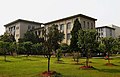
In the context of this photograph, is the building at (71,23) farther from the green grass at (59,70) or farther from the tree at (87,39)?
the tree at (87,39)

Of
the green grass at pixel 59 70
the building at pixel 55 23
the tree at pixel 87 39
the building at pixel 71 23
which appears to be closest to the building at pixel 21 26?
the building at pixel 55 23

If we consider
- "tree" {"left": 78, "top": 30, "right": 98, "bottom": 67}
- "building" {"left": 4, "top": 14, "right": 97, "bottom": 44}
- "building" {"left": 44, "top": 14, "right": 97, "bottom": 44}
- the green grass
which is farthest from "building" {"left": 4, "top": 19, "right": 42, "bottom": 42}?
"tree" {"left": 78, "top": 30, "right": 98, "bottom": 67}

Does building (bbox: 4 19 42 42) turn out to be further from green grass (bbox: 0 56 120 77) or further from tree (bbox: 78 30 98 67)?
tree (bbox: 78 30 98 67)

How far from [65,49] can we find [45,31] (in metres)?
49.6

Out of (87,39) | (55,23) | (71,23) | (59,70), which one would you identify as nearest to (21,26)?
(55,23)

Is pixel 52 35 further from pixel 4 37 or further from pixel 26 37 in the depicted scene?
pixel 26 37

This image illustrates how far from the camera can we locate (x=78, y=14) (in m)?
75.8

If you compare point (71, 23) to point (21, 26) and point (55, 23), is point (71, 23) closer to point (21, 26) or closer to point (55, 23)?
point (55, 23)

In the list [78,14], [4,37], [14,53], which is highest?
[78,14]

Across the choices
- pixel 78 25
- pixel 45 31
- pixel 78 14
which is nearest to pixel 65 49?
pixel 78 25

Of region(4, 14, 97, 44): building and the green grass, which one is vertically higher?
region(4, 14, 97, 44): building

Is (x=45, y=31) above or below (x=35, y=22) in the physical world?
below

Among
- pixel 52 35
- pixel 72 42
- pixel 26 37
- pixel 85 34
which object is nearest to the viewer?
pixel 52 35

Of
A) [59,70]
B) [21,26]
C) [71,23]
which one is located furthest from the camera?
[21,26]
